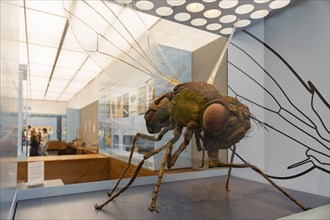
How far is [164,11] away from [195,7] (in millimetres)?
170

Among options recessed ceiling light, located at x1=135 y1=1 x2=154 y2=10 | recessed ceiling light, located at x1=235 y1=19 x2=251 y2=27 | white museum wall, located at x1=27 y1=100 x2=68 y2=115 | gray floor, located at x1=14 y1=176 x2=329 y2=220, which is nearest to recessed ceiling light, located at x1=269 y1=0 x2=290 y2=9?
recessed ceiling light, located at x1=235 y1=19 x2=251 y2=27

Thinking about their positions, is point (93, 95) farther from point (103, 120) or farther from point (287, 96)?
point (287, 96)

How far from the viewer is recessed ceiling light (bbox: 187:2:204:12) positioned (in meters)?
1.17

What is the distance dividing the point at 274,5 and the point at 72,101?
1.40m

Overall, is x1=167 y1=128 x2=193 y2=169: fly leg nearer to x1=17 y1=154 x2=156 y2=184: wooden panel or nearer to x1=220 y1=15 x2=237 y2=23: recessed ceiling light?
x1=17 y1=154 x2=156 y2=184: wooden panel

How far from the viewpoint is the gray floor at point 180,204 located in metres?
0.71

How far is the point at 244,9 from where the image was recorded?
1.18 metres

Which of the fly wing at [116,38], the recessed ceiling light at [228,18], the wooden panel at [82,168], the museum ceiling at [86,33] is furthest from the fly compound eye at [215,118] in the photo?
the recessed ceiling light at [228,18]

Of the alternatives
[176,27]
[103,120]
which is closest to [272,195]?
[176,27]

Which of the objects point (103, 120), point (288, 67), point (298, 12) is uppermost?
point (298, 12)

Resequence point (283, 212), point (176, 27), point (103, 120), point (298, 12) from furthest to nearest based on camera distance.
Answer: point (103, 120) → point (176, 27) → point (298, 12) → point (283, 212)

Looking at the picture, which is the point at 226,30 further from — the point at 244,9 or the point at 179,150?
the point at 179,150

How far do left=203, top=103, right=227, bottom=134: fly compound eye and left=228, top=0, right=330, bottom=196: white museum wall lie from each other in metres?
0.67

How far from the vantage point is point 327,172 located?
3.27 feet
